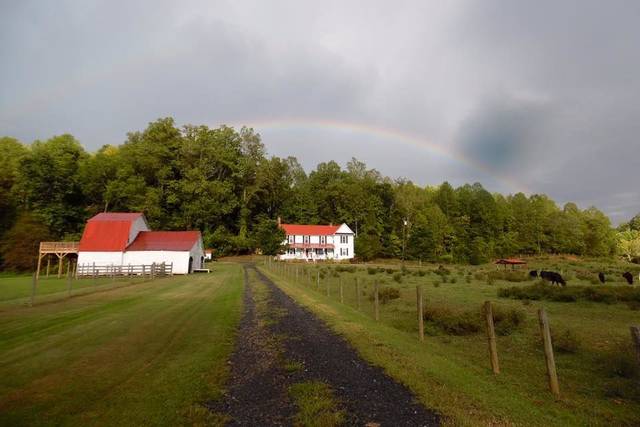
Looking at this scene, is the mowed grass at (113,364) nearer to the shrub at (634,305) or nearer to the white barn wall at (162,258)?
the shrub at (634,305)

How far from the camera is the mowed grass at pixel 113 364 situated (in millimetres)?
5832

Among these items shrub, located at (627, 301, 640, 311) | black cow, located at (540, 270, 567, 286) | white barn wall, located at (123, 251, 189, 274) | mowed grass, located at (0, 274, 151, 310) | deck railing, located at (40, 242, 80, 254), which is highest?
deck railing, located at (40, 242, 80, 254)

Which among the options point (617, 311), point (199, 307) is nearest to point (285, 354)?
point (199, 307)

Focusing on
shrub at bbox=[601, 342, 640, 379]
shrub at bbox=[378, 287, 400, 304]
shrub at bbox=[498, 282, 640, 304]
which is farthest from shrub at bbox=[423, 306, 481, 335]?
shrub at bbox=[498, 282, 640, 304]

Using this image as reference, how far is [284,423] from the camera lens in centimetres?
525

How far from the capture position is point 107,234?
46.3m

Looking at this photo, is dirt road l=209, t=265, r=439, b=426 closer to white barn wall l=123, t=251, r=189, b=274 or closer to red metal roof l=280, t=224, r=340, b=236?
white barn wall l=123, t=251, r=189, b=274

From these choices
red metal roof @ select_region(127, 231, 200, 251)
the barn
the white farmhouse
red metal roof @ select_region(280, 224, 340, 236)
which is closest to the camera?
the barn

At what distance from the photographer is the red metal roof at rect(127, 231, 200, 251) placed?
149 feet

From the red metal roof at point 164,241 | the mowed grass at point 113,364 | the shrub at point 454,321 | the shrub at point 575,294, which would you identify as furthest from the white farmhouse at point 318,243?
the shrub at point 454,321

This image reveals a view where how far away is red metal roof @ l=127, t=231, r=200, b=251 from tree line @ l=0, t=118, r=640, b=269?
19219 millimetres

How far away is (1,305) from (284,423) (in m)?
19.5

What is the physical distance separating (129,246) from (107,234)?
3.33 meters

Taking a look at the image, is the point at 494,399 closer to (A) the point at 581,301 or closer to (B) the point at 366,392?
(B) the point at 366,392
